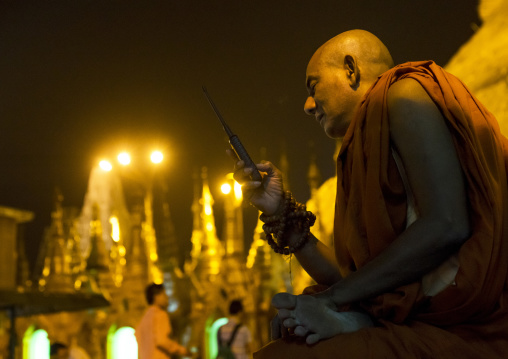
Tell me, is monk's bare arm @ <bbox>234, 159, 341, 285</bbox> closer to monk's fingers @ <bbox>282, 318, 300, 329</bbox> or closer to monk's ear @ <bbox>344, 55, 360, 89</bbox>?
monk's ear @ <bbox>344, 55, 360, 89</bbox>

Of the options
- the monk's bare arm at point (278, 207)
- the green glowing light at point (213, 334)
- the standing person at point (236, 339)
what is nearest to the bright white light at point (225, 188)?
the green glowing light at point (213, 334)

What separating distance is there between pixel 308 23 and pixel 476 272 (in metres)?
4.53

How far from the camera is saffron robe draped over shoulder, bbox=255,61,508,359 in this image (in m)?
1.16

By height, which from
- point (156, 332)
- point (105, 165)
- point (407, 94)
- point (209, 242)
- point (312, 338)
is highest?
point (105, 165)

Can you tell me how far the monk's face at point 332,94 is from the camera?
158 cm

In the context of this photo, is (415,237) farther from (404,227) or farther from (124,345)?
(124,345)

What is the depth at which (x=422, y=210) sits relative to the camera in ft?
4.02

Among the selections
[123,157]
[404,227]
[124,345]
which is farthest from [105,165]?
[404,227]

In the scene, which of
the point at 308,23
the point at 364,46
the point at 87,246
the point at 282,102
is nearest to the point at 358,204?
the point at 364,46

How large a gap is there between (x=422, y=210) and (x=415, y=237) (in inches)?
2.3

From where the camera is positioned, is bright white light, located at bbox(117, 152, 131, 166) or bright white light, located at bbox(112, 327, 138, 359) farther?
bright white light, located at bbox(112, 327, 138, 359)

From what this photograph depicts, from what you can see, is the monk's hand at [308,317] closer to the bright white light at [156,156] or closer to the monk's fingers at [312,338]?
the monk's fingers at [312,338]

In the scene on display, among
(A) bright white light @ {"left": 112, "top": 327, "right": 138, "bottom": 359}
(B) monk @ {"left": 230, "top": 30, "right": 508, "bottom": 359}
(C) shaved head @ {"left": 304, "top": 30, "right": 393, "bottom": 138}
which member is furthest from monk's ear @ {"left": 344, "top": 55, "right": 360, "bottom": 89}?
(A) bright white light @ {"left": 112, "top": 327, "right": 138, "bottom": 359}

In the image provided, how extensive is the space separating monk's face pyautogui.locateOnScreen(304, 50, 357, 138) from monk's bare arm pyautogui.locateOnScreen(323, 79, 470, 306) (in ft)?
0.99
